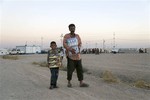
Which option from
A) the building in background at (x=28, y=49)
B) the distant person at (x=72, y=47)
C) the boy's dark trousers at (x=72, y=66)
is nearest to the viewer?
the distant person at (x=72, y=47)

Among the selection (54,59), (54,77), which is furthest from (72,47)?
(54,77)

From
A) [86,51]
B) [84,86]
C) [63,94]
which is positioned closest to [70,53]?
[84,86]

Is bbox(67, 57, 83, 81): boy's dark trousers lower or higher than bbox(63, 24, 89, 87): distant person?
lower

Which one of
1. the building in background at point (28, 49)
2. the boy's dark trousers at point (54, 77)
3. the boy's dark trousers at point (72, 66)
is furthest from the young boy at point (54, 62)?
the building in background at point (28, 49)

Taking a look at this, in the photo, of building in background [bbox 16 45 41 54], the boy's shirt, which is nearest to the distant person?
the boy's shirt

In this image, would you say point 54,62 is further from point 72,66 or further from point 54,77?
point 72,66

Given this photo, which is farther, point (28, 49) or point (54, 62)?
point (28, 49)

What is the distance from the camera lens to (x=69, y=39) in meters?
10.8

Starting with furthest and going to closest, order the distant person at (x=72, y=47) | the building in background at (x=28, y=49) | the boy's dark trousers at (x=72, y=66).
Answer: the building in background at (x=28, y=49) < the boy's dark trousers at (x=72, y=66) < the distant person at (x=72, y=47)

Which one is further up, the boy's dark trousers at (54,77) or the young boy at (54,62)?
the young boy at (54,62)

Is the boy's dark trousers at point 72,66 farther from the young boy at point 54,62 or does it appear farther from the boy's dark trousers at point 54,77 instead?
the boy's dark trousers at point 54,77

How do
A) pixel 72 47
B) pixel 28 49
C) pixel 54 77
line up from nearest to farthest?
pixel 72 47, pixel 54 77, pixel 28 49

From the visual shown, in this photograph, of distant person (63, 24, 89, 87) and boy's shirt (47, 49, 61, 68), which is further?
boy's shirt (47, 49, 61, 68)

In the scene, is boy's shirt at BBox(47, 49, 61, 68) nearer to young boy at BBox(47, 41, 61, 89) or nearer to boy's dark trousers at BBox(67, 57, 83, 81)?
young boy at BBox(47, 41, 61, 89)
